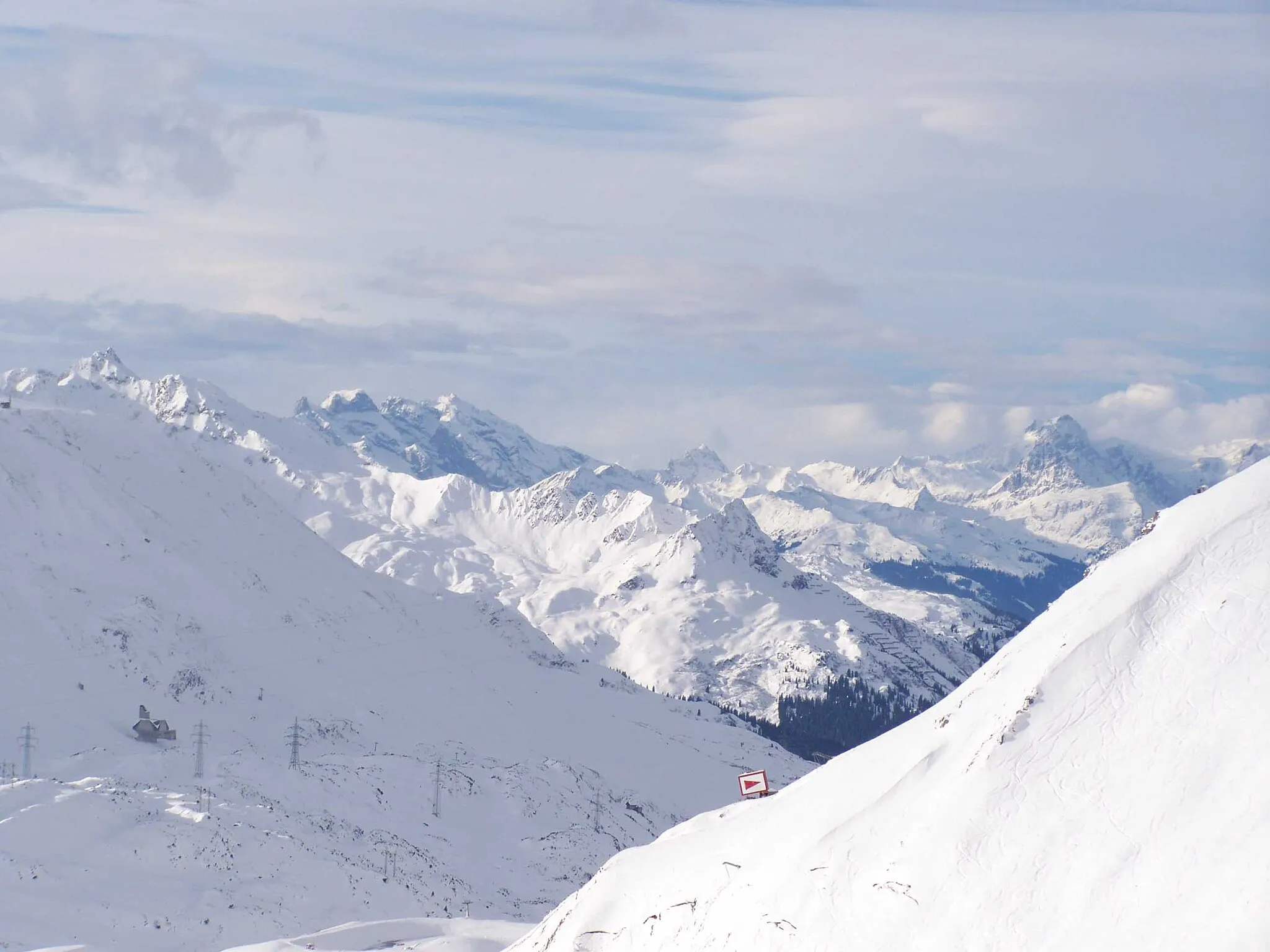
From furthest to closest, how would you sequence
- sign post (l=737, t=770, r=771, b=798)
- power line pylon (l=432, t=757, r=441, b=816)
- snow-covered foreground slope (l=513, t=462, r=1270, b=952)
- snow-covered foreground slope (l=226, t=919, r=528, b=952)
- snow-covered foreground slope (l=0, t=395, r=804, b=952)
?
1. power line pylon (l=432, t=757, r=441, b=816)
2. snow-covered foreground slope (l=0, t=395, r=804, b=952)
3. snow-covered foreground slope (l=226, t=919, r=528, b=952)
4. sign post (l=737, t=770, r=771, b=798)
5. snow-covered foreground slope (l=513, t=462, r=1270, b=952)

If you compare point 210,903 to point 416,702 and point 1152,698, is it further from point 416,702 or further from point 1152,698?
point 416,702

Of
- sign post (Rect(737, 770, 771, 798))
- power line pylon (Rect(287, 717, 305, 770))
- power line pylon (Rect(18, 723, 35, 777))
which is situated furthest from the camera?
power line pylon (Rect(287, 717, 305, 770))

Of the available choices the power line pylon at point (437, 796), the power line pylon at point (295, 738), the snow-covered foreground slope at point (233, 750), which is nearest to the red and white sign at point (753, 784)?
the snow-covered foreground slope at point (233, 750)

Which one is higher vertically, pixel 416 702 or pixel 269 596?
pixel 269 596

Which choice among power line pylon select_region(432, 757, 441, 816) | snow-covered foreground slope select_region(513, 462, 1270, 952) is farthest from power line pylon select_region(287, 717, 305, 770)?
snow-covered foreground slope select_region(513, 462, 1270, 952)

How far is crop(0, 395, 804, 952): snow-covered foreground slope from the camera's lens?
202 ft

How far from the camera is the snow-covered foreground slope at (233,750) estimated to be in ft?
202

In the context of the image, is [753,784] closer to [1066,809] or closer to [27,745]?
[1066,809]

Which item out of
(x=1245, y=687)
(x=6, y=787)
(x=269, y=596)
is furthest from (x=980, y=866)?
(x=269, y=596)

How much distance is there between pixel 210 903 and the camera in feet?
194

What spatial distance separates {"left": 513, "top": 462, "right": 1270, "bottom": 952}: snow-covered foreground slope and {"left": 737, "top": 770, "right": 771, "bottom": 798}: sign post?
17.2ft

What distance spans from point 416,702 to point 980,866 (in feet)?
488

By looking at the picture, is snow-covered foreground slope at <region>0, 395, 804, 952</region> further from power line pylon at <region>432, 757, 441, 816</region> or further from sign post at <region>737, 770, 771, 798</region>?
sign post at <region>737, 770, 771, 798</region>

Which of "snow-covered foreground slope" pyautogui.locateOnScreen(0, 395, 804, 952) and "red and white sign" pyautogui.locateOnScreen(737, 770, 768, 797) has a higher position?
"red and white sign" pyautogui.locateOnScreen(737, 770, 768, 797)
